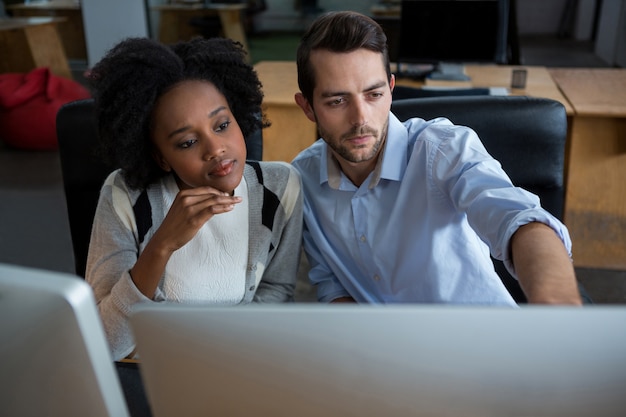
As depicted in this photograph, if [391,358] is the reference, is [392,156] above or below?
below

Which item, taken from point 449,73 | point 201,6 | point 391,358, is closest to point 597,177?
point 449,73

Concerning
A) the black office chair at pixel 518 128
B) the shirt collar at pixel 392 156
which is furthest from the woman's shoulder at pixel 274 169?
the black office chair at pixel 518 128

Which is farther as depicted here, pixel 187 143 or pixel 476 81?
pixel 476 81

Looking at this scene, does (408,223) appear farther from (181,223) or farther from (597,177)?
(597,177)

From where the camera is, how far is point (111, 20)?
6590mm

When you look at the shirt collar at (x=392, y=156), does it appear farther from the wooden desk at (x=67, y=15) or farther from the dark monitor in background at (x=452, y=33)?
the wooden desk at (x=67, y=15)

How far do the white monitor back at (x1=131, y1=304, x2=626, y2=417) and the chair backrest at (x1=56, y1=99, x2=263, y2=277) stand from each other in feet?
3.27

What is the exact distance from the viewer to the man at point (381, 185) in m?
1.26

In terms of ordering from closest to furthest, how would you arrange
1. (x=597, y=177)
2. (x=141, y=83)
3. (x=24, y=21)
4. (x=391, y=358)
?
(x=391, y=358) → (x=141, y=83) → (x=597, y=177) → (x=24, y=21)

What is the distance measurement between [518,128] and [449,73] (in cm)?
197

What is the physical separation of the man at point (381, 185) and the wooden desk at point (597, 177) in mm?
1631

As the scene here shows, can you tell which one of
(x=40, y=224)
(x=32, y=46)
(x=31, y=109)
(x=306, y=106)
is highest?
(x=306, y=106)

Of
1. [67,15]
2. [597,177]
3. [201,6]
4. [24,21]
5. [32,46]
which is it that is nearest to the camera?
[597,177]

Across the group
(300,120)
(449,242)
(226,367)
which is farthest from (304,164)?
(300,120)
